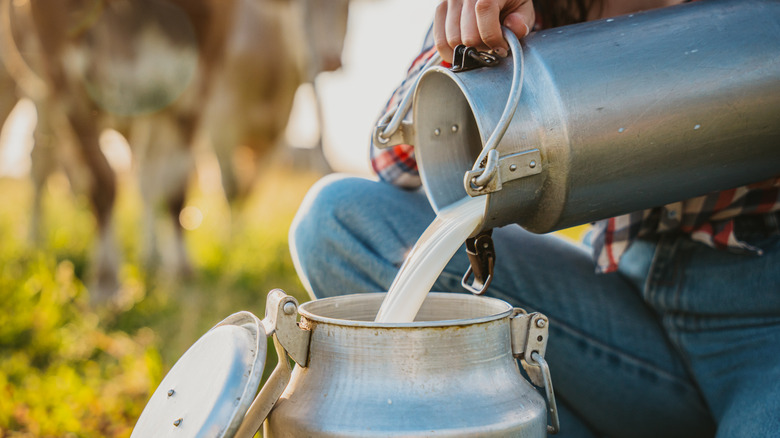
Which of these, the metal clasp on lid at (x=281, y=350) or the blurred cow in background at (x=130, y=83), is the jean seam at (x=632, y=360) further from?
the blurred cow in background at (x=130, y=83)

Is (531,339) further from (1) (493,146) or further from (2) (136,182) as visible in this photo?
(2) (136,182)

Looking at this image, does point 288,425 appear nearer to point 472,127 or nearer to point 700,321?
→ point 472,127

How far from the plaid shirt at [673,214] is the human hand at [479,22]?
0.58 feet

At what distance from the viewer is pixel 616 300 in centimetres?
117

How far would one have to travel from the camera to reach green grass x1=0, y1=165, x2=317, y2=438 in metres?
1.62

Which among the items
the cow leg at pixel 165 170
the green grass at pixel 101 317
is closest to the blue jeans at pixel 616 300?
the green grass at pixel 101 317

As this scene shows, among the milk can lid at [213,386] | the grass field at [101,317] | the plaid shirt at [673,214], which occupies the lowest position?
the grass field at [101,317]

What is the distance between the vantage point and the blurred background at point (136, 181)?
1.91 m

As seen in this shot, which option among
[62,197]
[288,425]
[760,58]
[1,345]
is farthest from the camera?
[62,197]

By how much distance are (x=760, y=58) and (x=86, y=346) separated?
1.83m

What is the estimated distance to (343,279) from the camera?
1.18m

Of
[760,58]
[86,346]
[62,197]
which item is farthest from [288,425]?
[62,197]

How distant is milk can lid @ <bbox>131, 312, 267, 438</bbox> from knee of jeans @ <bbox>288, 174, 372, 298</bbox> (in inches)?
13.2

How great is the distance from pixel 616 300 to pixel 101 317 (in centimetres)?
181
